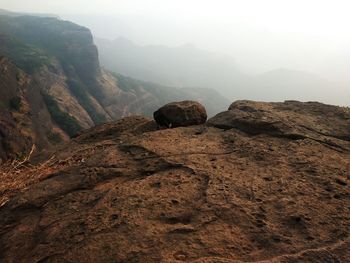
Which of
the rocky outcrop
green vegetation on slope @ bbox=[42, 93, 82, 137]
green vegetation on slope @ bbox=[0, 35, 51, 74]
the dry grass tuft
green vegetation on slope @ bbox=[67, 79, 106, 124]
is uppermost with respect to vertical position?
the rocky outcrop

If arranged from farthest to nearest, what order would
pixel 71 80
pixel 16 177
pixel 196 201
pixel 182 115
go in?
pixel 71 80, pixel 182 115, pixel 16 177, pixel 196 201

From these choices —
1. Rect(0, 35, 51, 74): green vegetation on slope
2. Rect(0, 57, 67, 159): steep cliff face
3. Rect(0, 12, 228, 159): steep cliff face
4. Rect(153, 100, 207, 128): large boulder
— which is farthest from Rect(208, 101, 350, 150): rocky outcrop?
Rect(0, 35, 51, 74): green vegetation on slope

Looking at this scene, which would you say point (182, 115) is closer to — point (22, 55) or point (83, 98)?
point (83, 98)

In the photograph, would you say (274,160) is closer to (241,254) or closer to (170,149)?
(170,149)

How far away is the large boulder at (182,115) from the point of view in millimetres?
10046

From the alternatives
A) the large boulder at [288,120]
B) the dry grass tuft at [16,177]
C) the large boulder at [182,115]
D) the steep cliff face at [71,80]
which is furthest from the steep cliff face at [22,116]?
the large boulder at [288,120]

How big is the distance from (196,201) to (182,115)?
443 centimetres

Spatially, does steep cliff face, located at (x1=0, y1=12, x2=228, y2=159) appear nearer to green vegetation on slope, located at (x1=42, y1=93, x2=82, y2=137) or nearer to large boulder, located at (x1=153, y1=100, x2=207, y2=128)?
green vegetation on slope, located at (x1=42, y1=93, x2=82, y2=137)

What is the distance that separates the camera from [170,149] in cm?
794

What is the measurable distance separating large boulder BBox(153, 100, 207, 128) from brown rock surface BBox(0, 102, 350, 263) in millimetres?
1079

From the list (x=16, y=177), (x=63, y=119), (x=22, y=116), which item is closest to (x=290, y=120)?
(x=16, y=177)

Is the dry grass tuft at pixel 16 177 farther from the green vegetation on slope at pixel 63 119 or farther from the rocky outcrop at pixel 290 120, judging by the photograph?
the green vegetation on slope at pixel 63 119

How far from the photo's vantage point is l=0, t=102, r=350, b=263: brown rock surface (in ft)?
16.3

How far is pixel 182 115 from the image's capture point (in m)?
10.1
